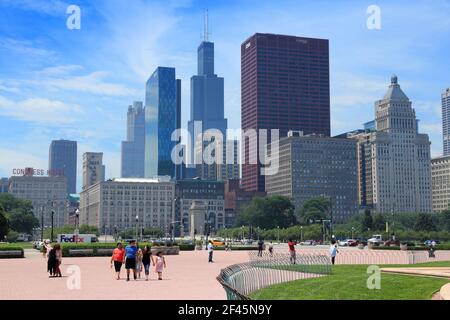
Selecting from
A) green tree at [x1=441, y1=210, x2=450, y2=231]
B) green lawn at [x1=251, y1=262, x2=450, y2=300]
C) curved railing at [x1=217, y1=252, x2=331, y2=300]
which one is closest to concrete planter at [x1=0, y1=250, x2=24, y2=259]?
curved railing at [x1=217, y1=252, x2=331, y2=300]

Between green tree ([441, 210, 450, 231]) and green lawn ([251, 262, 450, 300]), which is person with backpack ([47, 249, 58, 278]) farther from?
green tree ([441, 210, 450, 231])

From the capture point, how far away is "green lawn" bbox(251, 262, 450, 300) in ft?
65.0

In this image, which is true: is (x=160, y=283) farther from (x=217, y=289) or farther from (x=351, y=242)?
(x=351, y=242)

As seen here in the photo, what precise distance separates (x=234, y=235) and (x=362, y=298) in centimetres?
16749

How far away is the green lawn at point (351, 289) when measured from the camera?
780 inches

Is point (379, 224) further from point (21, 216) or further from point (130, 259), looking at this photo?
point (130, 259)

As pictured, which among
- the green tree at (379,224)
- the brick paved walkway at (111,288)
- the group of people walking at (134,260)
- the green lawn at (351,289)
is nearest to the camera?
the green lawn at (351,289)

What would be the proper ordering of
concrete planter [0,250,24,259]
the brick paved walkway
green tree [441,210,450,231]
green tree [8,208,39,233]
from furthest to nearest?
green tree [441,210,450,231]
green tree [8,208,39,233]
concrete planter [0,250,24,259]
the brick paved walkway

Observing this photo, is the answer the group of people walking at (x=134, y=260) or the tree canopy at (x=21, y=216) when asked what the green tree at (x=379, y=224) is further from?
the group of people walking at (x=134, y=260)

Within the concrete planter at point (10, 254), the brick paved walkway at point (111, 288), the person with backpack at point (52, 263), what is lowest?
Result: the concrete planter at point (10, 254)

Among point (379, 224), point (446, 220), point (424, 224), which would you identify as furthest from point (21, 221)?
point (446, 220)

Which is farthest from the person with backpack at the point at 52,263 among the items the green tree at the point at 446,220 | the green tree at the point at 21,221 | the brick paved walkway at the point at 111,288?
the green tree at the point at 446,220

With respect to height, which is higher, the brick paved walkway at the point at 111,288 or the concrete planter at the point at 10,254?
the brick paved walkway at the point at 111,288

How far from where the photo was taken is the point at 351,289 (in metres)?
22.1
